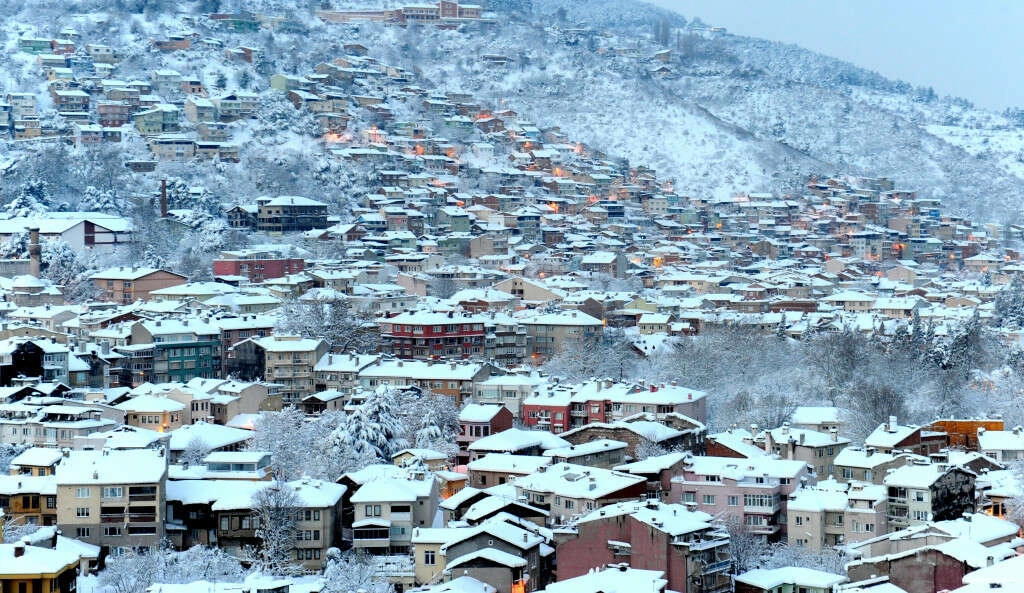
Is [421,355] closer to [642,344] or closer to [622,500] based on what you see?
[642,344]

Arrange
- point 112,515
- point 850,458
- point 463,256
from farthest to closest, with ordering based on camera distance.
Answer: point 463,256 → point 850,458 → point 112,515

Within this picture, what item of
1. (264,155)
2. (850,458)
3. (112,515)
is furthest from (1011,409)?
(264,155)

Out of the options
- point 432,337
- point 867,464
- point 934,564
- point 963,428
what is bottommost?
point 432,337

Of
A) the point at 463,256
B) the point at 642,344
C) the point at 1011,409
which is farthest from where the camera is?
the point at 463,256

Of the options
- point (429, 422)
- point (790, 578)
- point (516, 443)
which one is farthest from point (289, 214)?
point (790, 578)

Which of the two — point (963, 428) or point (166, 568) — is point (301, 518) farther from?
point (963, 428)

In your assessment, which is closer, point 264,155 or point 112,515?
point 112,515

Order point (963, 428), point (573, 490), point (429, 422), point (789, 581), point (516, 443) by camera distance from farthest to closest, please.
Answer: point (963, 428) → point (429, 422) → point (516, 443) → point (573, 490) → point (789, 581)

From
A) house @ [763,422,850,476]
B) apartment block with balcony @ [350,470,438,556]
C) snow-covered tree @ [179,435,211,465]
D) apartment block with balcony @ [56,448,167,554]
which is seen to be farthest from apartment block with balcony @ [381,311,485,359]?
apartment block with balcony @ [56,448,167,554]
